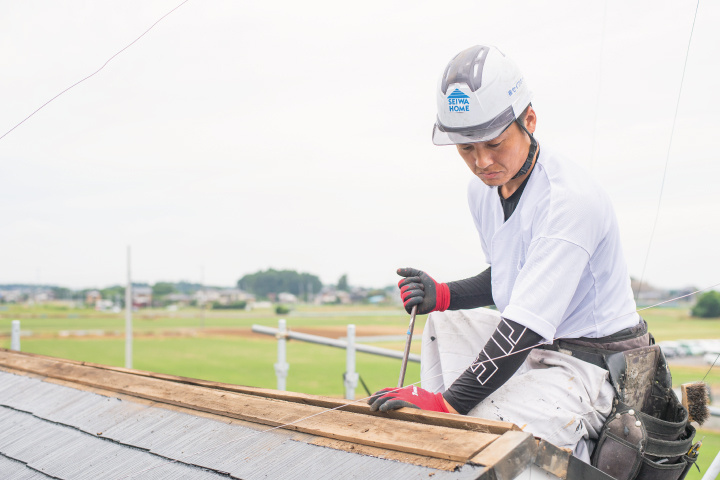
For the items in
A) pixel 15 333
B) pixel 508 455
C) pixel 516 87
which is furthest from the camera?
pixel 15 333

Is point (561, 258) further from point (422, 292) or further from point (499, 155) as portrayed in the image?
point (422, 292)

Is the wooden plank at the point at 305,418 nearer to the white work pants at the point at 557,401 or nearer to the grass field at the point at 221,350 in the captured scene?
the white work pants at the point at 557,401

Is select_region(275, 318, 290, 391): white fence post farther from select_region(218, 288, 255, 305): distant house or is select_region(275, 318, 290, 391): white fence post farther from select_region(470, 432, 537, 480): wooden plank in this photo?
select_region(218, 288, 255, 305): distant house

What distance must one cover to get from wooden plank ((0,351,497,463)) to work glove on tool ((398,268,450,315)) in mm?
840

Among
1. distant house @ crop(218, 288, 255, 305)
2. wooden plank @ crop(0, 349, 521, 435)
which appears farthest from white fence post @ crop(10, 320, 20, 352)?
distant house @ crop(218, 288, 255, 305)

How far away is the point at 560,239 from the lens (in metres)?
1.79

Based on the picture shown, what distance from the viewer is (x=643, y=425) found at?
6.08ft

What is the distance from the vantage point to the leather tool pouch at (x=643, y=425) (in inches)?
71.9

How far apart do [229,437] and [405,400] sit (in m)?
0.53

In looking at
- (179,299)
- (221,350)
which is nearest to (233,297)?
(179,299)

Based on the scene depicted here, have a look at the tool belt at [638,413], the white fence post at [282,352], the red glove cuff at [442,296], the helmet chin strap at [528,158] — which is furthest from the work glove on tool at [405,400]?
the white fence post at [282,352]

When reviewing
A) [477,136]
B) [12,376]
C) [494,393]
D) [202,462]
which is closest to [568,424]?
[494,393]

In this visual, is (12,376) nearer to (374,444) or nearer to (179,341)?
(374,444)

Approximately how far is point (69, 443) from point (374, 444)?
46.5 inches
